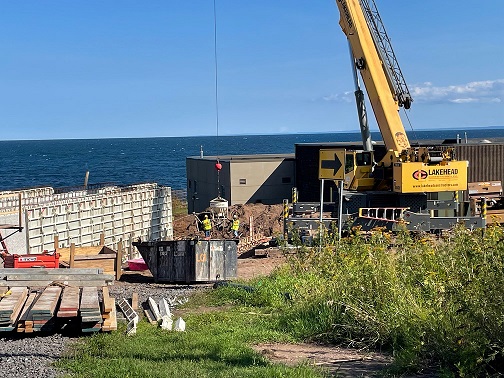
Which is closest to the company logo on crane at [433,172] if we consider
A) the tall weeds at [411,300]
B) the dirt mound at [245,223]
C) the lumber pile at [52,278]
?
the dirt mound at [245,223]

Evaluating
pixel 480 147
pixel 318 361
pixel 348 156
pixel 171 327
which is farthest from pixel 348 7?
pixel 318 361

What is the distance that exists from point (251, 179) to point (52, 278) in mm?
26077

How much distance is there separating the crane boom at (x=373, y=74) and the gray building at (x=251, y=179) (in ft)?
48.7

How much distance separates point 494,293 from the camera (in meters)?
8.71

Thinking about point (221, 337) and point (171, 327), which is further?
point (171, 327)

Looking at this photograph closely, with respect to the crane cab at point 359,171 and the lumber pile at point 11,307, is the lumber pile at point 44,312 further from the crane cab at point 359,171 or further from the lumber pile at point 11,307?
the crane cab at point 359,171

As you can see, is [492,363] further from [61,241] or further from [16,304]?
[61,241]

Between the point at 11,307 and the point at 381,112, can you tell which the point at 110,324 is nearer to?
the point at 11,307

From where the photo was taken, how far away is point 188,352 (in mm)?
10992

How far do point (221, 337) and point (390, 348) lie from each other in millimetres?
2661

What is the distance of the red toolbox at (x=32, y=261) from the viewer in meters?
20.2

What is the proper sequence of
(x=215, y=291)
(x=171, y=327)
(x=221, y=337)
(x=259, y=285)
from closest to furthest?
(x=221, y=337)
(x=171, y=327)
(x=259, y=285)
(x=215, y=291)

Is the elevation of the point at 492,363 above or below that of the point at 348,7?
below

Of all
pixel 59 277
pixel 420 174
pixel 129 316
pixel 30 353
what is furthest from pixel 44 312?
pixel 420 174
